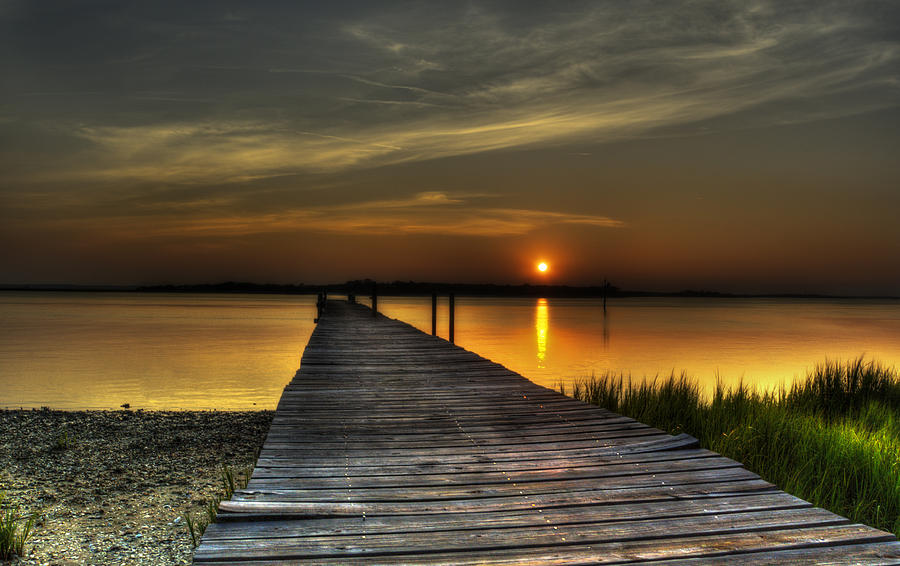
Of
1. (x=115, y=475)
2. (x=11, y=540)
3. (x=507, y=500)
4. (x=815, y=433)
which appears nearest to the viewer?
(x=507, y=500)

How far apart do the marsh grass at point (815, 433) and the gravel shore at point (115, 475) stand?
523 centimetres

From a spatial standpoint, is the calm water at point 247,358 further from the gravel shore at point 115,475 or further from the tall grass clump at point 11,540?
the tall grass clump at point 11,540

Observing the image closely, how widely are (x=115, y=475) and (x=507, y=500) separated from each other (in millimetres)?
5993

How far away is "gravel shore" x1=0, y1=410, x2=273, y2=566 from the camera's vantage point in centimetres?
517

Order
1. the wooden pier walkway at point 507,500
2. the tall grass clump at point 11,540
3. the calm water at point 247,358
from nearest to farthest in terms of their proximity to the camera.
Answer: the wooden pier walkway at point 507,500 < the tall grass clump at point 11,540 < the calm water at point 247,358

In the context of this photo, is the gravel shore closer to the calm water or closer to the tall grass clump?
the tall grass clump

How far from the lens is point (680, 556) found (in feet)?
8.63

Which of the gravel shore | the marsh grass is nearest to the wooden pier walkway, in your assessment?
the gravel shore

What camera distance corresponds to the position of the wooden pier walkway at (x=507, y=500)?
8.76ft

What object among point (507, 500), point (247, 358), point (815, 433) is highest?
point (507, 500)

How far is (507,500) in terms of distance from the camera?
3312mm

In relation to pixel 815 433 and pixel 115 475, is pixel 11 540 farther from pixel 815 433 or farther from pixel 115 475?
pixel 815 433

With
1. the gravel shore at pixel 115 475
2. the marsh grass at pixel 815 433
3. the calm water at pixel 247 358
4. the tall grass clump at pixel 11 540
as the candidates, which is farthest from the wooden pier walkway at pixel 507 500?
the calm water at pixel 247 358

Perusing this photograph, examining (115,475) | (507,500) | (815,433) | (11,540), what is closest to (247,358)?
(115,475)
